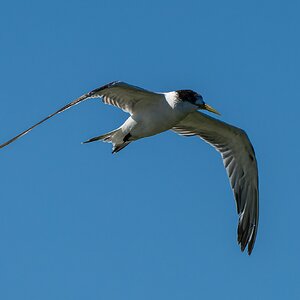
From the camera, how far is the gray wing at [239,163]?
1916 centimetres

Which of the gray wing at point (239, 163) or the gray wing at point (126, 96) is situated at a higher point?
the gray wing at point (126, 96)

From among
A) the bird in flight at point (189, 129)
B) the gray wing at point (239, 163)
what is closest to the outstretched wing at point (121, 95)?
the bird in flight at point (189, 129)

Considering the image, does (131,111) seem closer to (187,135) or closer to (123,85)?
(123,85)

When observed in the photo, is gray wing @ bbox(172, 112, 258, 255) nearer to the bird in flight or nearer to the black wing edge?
the bird in flight

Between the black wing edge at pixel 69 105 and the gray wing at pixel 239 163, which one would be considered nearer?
the black wing edge at pixel 69 105

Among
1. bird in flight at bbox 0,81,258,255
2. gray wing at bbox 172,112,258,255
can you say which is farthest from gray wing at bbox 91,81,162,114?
gray wing at bbox 172,112,258,255

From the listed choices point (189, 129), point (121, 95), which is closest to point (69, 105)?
point (121, 95)

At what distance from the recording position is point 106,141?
58.2ft

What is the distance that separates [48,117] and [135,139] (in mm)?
3158

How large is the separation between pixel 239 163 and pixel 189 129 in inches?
53.7

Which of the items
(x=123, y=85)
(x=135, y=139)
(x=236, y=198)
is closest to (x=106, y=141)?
(x=135, y=139)

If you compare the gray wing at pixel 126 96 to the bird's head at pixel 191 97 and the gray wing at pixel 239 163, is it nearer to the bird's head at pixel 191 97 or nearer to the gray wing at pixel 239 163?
the bird's head at pixel 191 97

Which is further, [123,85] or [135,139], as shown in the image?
[135,139]

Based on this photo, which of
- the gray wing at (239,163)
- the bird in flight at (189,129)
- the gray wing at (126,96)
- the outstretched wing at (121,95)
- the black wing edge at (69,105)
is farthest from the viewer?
the gray wing at (239,163)
